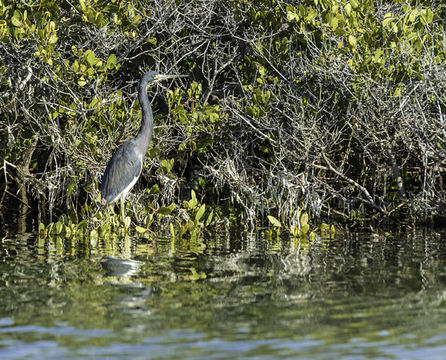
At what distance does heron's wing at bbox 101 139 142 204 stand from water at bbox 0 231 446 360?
4.08 feet

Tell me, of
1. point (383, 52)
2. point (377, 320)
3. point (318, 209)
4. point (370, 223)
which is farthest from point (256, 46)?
point (377, 320)

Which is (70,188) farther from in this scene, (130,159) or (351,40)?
(351,40)

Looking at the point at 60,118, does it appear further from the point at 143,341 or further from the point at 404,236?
the point at 143,341

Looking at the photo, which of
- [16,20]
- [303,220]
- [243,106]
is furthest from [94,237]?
[243,106]

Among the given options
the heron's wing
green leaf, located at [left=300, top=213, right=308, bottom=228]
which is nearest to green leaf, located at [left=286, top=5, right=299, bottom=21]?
green leaf, located at [left=300, top=213, right=308, bottom=228]

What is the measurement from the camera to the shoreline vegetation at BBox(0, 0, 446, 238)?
26.9 ft

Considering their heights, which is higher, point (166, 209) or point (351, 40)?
point (351, 40)

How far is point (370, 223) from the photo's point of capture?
9469 mm

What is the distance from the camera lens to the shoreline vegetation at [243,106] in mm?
8203

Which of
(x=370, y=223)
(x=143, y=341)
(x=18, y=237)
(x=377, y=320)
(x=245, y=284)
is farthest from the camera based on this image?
(x=370, y=223)

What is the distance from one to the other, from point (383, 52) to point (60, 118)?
4.39 m

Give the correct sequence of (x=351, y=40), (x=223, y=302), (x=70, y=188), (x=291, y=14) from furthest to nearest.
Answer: (x=70, y=188), (x=291, y=14), (x=351, y=40), (x=223, y=302)

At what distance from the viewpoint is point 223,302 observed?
16.2 ft

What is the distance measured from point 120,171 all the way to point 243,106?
5.81 ft
